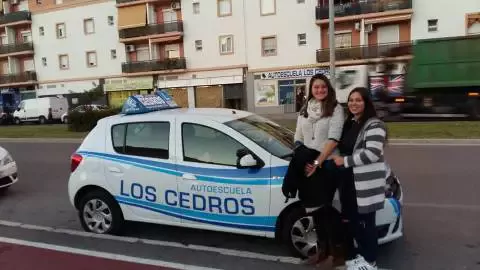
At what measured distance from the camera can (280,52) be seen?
3397 centimetres

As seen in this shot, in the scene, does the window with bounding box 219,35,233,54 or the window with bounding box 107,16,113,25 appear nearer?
the window with bounding box 219,35,233,54

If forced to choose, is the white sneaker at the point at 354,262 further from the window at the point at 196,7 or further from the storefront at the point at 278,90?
the window at the point at 196,7

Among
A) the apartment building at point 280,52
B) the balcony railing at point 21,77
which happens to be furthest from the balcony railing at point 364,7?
the balcony railing at point 21,77

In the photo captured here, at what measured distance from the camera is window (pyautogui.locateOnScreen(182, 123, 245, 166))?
4602mm

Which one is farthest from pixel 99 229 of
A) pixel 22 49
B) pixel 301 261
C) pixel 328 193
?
pixel 22 49

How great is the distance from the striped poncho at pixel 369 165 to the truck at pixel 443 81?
55.1 ft

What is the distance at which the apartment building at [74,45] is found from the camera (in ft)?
134

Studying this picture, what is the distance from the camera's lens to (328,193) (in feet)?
12.8

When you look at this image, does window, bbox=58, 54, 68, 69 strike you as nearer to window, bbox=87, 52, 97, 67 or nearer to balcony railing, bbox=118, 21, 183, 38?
Answer: window, bbox=87, 52, 97, 67

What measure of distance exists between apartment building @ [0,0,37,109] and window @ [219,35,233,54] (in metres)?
20.8

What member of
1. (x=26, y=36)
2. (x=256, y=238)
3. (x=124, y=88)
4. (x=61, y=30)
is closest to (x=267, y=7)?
(x=124, y=88)

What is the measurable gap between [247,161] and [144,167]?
4.23 ft

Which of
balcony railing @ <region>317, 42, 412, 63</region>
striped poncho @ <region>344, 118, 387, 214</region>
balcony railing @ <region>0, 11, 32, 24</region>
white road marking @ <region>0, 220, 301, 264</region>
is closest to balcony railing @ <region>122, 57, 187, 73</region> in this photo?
balcony railing @ <region>317, 42, 412, 63</region>

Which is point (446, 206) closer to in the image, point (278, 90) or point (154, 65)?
point (278, 90)
